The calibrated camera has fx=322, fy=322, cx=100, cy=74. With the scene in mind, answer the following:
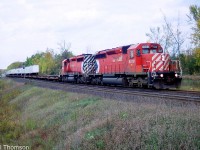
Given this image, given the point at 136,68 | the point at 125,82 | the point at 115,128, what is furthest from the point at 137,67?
the point at 115,128

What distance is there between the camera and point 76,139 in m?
10.3

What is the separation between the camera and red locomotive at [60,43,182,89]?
20.9 metres

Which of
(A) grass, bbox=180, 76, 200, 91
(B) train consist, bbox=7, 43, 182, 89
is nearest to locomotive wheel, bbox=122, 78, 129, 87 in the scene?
(B) train consist, bbox=7, 43, 182, 89

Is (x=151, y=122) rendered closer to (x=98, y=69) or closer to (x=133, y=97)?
(x=133, y=97)

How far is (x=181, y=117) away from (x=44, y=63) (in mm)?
92889

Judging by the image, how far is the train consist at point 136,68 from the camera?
20888mm

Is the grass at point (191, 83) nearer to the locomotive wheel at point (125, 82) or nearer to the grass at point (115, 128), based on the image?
the locomotive wheel at point (125, 82)

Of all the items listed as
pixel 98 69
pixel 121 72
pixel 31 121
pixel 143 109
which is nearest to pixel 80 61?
pixel 98 69

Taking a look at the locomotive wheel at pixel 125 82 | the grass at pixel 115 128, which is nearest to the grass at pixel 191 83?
the locomotive wheel at pixel 125 82

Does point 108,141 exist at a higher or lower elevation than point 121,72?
lower

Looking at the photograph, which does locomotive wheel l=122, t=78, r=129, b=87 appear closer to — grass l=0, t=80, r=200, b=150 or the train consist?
the train consist

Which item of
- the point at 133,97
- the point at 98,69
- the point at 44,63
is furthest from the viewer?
the point at 44,63

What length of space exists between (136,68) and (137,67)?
0.43 feet

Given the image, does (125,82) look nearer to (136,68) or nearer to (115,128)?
(136,68)
